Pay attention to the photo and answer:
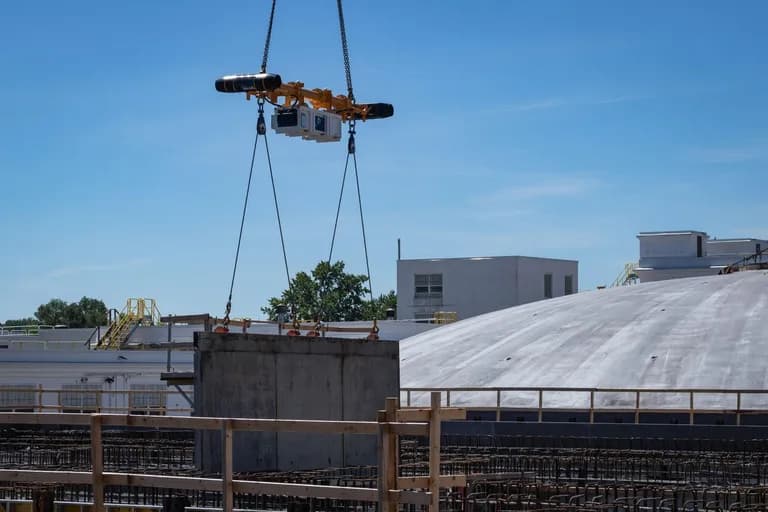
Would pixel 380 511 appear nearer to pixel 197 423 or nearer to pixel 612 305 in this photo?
pixel 197 423

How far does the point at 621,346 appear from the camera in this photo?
155ft

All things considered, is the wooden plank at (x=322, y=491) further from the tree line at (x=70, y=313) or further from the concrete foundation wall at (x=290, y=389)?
the tree line at (x=70, y=313)

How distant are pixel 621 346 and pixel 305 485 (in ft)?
113

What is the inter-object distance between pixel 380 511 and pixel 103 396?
52184mm

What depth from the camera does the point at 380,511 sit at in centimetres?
1394

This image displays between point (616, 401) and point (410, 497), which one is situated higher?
point (616, 401)

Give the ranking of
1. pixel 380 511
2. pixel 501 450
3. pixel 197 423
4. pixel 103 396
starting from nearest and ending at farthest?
pixel 380 511, pixel 197 423, pixel 501 450, pixel 103 396

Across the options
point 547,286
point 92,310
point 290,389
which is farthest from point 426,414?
point 92,310

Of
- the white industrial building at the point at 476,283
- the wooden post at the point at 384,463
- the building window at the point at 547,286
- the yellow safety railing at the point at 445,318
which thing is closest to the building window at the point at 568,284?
the white industrial building at the point at 476,283

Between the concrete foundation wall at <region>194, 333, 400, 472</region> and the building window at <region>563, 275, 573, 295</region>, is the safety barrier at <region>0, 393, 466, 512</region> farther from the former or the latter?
the building window at <region>563, 275, 573, 295</region>

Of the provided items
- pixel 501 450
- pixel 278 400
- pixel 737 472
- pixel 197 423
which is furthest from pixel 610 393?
pixel 197 423

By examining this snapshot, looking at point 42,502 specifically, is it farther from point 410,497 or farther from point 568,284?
point 568,284

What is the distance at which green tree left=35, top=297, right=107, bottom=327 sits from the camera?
502 ft

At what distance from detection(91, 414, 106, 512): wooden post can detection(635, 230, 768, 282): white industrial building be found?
88.2 metres
